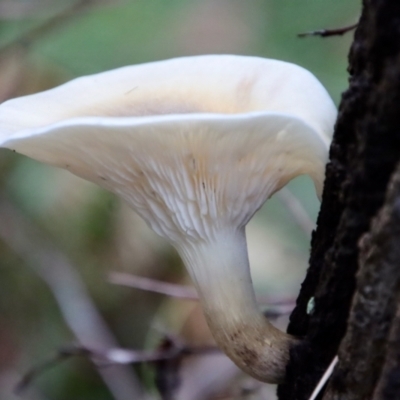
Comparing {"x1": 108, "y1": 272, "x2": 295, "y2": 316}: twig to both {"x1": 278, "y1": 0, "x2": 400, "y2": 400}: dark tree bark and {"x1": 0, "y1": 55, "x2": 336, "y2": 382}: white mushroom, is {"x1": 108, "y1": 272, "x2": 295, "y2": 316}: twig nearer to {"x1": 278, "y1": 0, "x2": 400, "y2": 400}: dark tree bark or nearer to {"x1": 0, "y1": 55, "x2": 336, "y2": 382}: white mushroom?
{"x1": 0, "y1": 55, "x2": 336, "y2": 382}: white mushroom

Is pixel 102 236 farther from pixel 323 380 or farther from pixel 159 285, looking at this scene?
pixel 323 380

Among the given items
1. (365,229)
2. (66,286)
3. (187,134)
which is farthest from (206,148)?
(66,286)

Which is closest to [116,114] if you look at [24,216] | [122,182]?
[122,182]

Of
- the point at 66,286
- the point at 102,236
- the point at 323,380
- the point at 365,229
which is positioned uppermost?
the point at 365,229

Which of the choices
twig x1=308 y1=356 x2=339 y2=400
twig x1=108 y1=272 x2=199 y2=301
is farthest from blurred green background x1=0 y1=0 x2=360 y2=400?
twig x1=308 y1=356 x2=339 y2=400

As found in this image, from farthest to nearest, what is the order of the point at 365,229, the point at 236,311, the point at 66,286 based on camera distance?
the point at 66,286
the point at 236,311
the point at 365,229

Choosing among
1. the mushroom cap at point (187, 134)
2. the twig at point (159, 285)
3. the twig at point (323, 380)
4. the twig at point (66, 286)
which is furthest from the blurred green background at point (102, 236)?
the twig at point (323, 380)
